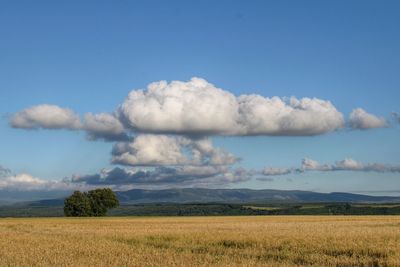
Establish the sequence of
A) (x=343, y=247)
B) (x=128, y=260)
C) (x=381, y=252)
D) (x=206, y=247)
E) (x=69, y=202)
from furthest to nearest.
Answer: (x=69, y=202) → (x=206, y=247) → (x=343, y=247) → (x=381, y=252) → (x=128, y=260)

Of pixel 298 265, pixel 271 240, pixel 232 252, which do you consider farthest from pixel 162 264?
pixel 271 240

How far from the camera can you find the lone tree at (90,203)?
5241 inches

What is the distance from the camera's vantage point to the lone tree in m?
133

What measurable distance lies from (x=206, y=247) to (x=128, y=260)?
9330 millimetres

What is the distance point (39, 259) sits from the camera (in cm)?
2577

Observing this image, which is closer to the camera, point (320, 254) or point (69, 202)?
point (320, 254)

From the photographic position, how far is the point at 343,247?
99.2 ft

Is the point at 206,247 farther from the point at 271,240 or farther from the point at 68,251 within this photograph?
the point at 68,251

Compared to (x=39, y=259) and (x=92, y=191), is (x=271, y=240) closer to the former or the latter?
(x=39, y=259)

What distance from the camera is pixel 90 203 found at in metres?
135

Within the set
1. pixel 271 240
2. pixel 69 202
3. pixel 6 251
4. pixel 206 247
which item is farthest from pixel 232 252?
pixel 69 202

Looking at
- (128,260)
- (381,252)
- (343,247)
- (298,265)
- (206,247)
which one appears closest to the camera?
(298,265)

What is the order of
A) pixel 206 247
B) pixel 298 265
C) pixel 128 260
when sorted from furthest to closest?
1. pixel 206 247
2. pixel 128 260
3. pixel 298 265

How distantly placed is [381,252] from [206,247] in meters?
10.7
